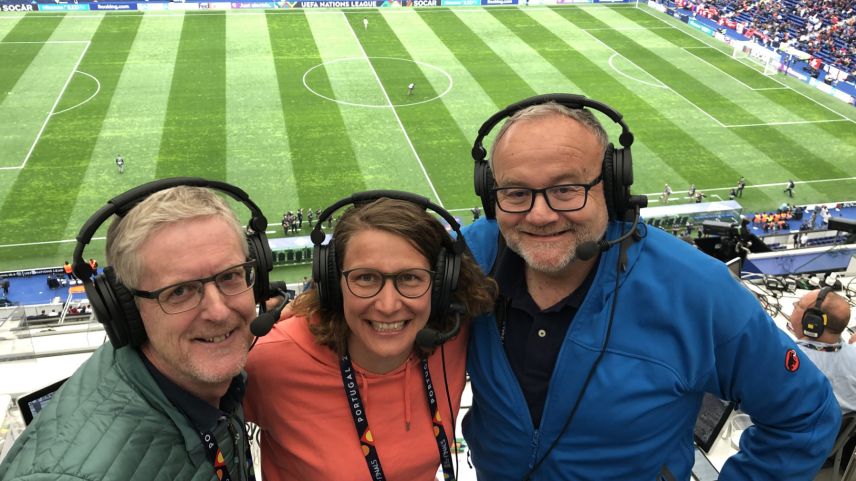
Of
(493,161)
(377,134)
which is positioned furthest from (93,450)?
(377,134)

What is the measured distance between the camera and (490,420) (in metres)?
3.25

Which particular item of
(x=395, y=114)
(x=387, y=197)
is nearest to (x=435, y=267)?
(x=387, y=197)

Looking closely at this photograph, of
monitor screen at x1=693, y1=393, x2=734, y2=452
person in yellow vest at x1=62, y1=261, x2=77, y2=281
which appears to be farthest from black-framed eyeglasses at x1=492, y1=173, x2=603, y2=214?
person in yellow vest at x1=62, y1=261, x2=77, y2=281

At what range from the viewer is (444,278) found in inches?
117

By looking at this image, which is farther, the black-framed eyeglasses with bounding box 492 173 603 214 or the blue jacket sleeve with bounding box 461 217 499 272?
the blue jacket sleeve with bounding box 461 217 499 272

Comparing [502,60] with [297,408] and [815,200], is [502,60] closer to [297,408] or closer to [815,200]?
[815,200]

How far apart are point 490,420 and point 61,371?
3.89m

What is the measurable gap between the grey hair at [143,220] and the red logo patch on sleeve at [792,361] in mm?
2373

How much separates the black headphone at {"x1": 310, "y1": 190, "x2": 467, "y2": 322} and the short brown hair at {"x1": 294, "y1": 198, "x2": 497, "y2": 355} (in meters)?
0.03

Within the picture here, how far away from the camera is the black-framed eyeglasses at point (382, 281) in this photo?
2854mm

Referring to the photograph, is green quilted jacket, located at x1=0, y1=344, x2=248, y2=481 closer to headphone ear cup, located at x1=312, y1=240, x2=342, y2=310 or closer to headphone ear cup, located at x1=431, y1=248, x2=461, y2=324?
headphone ear cup, located at x1=312, y1=240, x2=342, y2=310

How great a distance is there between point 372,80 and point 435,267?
25881 millimetres

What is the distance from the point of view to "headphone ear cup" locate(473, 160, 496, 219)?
342 cm

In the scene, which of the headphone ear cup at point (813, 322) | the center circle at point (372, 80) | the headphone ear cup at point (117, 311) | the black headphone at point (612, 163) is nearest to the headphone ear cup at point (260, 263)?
the headphone ear cup at point (117, 311)
